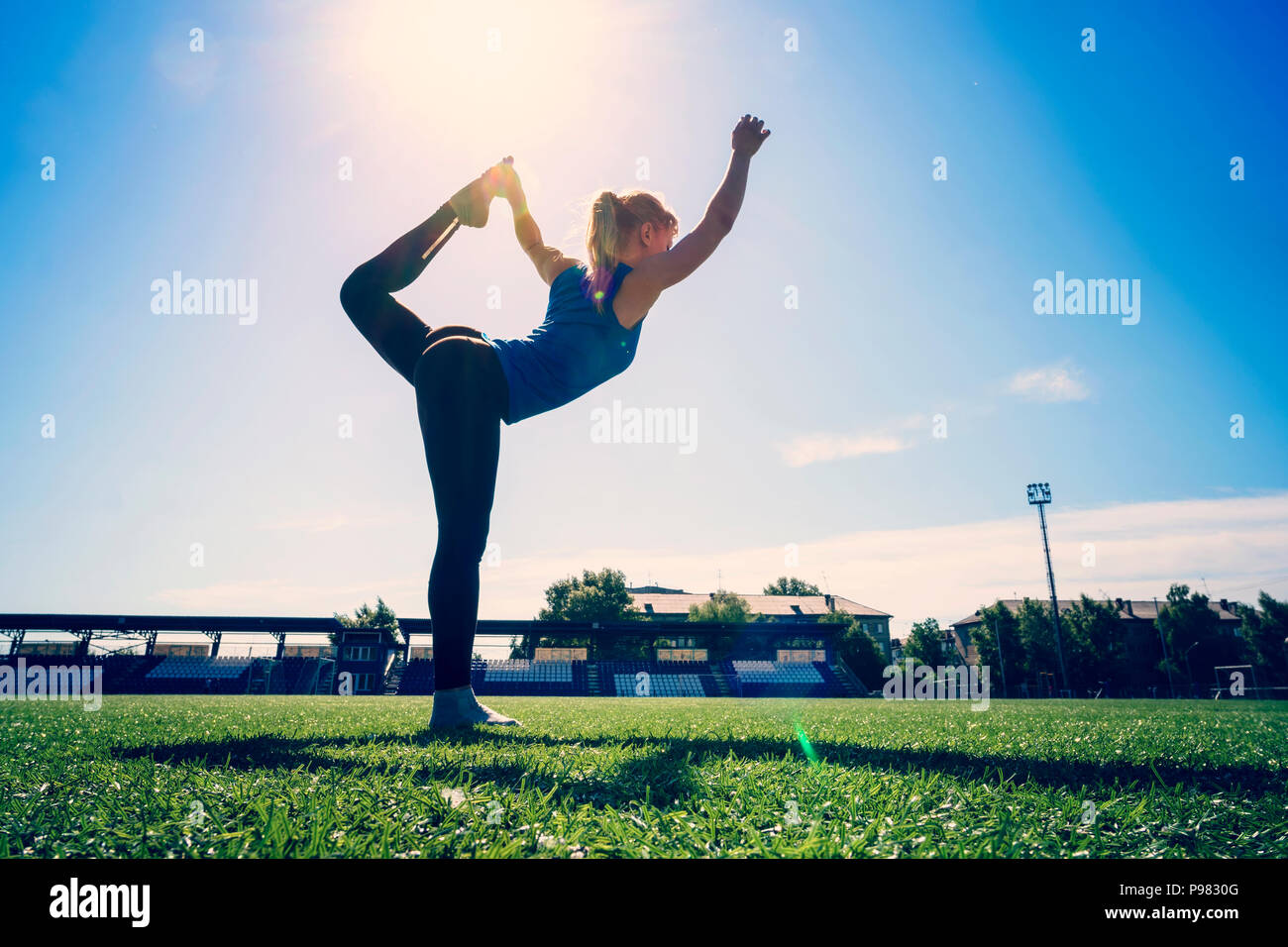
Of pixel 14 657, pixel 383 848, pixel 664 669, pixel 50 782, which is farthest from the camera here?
pixel 664 669

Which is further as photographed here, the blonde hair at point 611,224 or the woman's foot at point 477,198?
the woman's foot at point 477,198

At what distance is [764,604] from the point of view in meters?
66.0

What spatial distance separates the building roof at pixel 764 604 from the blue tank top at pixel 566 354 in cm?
6017

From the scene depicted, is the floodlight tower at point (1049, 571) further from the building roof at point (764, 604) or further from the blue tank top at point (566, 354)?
the blue tank top at point (566, 354)

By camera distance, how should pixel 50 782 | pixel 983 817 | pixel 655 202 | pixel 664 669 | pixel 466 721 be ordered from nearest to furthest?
pixel 983 817 < pixel 50 782 < pixel 466 721 < pixel 655 202 < pixel 664 669

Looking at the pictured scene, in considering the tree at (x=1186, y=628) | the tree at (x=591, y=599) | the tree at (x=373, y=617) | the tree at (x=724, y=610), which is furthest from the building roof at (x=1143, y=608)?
the tree at (x=373, y=617)

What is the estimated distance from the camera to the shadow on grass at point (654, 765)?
1603 mm

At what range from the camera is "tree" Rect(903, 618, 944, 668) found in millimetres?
51781

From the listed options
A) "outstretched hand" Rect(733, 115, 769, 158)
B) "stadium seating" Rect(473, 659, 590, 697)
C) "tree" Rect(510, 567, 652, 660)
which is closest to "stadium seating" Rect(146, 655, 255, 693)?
"stadium seating" Rect(473, 659, 590, 697)

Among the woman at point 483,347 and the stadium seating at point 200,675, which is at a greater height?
the woman at point 483,347

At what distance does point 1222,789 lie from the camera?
1.68 m
